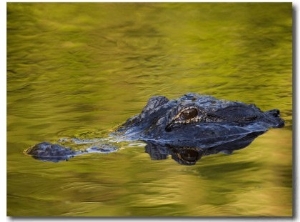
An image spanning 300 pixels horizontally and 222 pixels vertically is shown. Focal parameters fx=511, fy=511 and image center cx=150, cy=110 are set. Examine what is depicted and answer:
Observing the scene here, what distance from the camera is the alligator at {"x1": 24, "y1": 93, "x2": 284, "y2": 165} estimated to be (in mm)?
2609

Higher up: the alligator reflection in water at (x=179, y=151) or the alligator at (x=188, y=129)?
the alligator at (x=188, y=129)

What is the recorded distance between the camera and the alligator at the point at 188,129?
2609 mm

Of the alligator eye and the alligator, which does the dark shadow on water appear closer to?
Answer: the alligator

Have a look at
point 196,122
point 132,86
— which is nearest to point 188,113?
point 196,122

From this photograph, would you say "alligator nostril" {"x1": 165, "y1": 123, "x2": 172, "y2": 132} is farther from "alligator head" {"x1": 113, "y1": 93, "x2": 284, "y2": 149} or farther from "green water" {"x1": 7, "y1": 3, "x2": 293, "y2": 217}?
"green water" {"x1": 7, "y1": 3, "x2": 293, "y2": 217}

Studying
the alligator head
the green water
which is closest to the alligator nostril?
the alligator head

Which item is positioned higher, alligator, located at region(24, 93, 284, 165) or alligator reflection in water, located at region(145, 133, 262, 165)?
alligator, located at region(24, 93, 284, 165)

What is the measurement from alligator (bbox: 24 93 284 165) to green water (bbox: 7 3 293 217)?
0.12ft

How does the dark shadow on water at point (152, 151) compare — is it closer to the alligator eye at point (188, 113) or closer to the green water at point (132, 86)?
the green water at point (132, 86)

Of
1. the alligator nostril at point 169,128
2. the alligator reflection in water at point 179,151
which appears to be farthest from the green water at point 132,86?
the alligator nostril at point 169,128

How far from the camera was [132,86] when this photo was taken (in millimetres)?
2633

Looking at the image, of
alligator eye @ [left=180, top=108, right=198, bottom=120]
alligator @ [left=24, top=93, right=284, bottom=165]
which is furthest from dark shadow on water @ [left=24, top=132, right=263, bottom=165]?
alligator eye @ [left=180, top=108, right=198, bottom=120]

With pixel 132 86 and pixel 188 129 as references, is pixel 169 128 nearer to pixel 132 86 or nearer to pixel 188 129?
pixel 188 129

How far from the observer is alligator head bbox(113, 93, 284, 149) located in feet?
8.58
